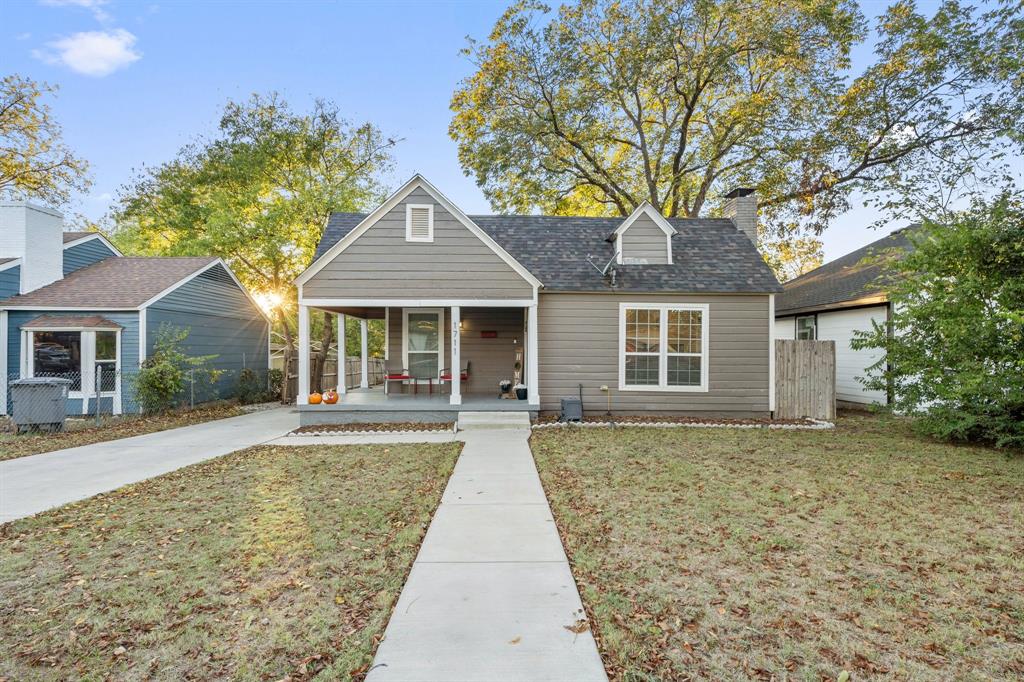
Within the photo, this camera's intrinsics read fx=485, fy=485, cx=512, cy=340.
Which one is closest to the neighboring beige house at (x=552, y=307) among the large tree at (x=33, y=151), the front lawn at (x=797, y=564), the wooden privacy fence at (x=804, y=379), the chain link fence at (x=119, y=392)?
the wooden privacy fence at (x=804, y=379)

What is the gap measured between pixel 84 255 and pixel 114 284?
2.55 m

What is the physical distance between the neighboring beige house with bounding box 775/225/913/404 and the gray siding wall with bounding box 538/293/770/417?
2901mm

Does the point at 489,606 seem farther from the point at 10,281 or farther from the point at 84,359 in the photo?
the point at 10,281

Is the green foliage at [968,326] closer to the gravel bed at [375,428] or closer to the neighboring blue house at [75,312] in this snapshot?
the gravel bed at [375,428]

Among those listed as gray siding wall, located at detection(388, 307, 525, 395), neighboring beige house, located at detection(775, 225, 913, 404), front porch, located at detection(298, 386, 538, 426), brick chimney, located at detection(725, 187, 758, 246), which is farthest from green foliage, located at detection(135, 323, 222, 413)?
neighboring beige house, located at detection(775, 225, 913, 404)

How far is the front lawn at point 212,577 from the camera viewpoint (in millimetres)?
2729

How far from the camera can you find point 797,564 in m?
3.88

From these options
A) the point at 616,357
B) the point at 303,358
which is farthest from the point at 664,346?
the point at 303,358

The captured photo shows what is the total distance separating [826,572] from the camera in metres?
3.75

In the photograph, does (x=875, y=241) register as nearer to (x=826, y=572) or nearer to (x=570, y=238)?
(x=570, y=238)

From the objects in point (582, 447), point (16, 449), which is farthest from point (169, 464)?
point (582, 447)

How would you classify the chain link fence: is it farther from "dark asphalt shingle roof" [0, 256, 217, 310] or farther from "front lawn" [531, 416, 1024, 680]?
"front lawn" [531, 416, 1024, 680]

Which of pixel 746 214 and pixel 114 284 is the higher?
pixel 746 214

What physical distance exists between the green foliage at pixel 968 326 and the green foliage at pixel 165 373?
15885 mm
